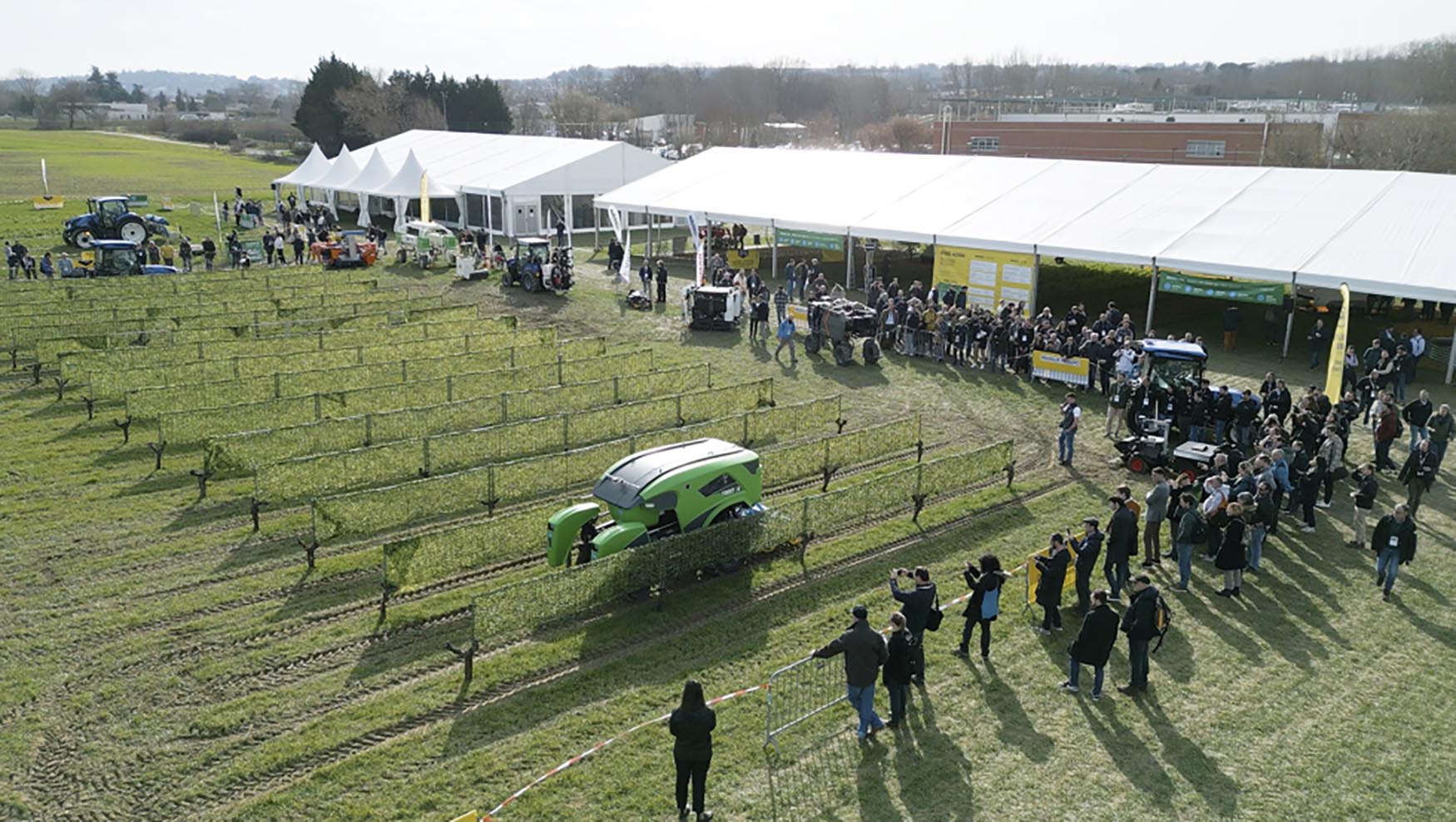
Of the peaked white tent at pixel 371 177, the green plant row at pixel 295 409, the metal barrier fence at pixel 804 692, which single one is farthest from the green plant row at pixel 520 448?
the peaked white tent at pixel 371 177

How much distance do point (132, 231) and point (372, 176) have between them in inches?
420

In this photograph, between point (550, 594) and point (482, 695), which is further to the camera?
point (550, 594)

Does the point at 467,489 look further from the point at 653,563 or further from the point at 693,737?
the point at 693,737

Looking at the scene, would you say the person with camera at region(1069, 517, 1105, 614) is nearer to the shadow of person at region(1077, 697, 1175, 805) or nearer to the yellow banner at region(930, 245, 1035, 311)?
the shadow of person at region(1077, 697, 1175, 805)

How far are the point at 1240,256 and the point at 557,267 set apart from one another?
20.2 m

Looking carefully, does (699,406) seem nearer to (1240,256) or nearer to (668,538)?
(668,538)

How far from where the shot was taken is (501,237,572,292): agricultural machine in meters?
33.8

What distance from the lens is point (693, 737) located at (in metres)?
8.38

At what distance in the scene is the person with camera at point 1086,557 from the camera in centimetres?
1232

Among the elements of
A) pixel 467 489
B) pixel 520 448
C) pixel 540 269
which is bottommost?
pixel 520 448

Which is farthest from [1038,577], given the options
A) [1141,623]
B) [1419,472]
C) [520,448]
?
[520,448]

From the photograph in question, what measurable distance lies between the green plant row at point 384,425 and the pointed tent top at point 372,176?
29.5 m

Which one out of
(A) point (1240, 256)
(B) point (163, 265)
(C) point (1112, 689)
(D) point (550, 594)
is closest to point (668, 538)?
(D) point (550, 594)

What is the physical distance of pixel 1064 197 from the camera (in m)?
31.0
